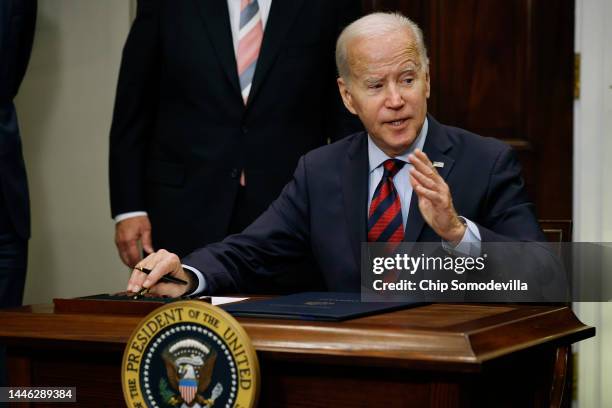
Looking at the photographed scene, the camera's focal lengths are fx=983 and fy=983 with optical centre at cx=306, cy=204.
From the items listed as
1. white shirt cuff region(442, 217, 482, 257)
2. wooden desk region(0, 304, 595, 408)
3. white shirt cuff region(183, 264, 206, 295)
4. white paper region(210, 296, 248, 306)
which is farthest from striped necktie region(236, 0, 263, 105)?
wooden desk region(0, 304, 595, 408)

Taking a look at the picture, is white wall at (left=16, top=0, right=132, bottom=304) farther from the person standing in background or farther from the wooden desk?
the wooden desk

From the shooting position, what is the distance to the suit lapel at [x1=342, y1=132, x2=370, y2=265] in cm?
230

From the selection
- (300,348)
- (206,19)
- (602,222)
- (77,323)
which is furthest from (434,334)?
(602,222)

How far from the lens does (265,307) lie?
1.76 m

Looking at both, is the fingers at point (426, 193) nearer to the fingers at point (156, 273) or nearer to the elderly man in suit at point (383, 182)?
the elderly man in suit at point (383, 182)

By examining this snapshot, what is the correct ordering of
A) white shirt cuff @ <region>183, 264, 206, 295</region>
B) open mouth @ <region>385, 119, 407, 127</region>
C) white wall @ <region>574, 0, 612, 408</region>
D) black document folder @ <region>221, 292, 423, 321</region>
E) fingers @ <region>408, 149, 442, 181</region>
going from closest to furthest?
black document folder @ <region>221, 292, 423, 321</region> → fingers @ <region>408, 149, 442, 181</region> → white shirt cuff @ <region>183, 264, 206, 295</region> → open mouth @ <region>385, 119, 407, 127</region> → white wall @ <region>574, 0, 612, 408</region>

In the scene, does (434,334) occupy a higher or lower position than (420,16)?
lower

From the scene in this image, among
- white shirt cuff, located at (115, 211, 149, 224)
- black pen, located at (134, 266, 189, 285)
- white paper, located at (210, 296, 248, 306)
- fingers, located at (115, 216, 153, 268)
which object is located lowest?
white paper, located at (210, 296, 248, 306)

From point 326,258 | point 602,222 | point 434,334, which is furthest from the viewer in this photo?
point 602,222

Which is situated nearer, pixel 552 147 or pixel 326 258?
pixel 326 258

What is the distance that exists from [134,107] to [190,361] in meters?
1.71

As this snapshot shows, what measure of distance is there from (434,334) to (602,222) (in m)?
2.16

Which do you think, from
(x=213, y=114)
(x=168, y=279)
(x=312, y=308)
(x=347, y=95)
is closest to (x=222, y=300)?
(x=168, y=279)

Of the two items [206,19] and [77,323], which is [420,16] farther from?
[77,323]
